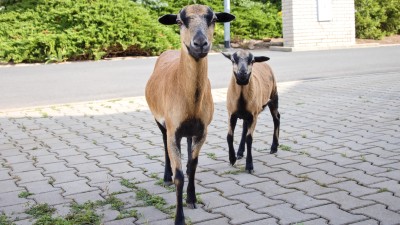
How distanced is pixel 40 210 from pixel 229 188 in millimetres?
1802

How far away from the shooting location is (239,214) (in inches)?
182

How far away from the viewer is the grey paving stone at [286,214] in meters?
4.43

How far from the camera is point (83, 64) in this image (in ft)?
62.0

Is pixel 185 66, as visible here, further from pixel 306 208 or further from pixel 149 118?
pixel 149 118

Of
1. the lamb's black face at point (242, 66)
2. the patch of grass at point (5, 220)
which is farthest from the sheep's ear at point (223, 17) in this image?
the patch of grass at point (5, 220)

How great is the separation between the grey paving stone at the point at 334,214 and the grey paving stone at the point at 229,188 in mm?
834

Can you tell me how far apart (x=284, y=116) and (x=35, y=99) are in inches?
226

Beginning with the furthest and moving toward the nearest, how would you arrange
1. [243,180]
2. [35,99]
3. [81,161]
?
[35,99]
[81,161]
[243,180]

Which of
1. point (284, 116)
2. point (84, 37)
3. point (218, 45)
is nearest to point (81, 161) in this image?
point (284, 116)

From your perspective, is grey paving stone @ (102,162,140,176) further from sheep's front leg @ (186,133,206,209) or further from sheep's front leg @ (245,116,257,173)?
sheep's front leg @ (186,133,206,209)

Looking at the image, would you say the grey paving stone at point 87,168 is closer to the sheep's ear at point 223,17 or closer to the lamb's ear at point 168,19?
the lamb's ear at point 168,19

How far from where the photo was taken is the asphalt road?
12.4 metres

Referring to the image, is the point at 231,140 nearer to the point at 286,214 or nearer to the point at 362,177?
the point at 362,177

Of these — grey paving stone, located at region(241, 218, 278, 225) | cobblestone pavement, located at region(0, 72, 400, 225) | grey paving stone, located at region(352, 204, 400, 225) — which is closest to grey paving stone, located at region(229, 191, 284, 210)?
cobblestone pavement, located at region(0, 72, 400, 225)
